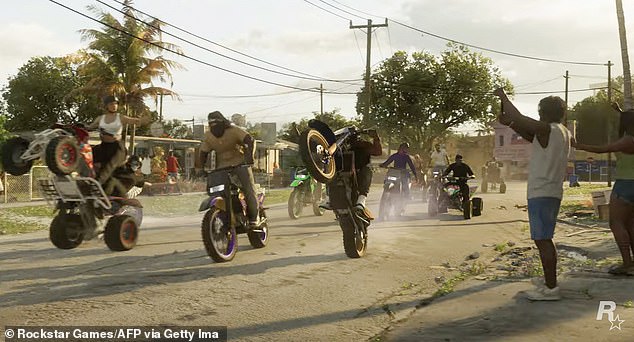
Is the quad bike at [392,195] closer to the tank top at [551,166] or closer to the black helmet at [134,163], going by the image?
the black helmet at [134,163]

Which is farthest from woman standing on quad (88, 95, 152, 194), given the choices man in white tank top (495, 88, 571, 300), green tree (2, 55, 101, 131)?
green tree (2, 55, 101, 131)

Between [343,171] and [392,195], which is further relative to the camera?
[392,195]

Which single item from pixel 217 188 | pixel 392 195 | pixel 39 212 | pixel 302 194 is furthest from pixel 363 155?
pixel 39 212

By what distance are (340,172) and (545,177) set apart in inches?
120

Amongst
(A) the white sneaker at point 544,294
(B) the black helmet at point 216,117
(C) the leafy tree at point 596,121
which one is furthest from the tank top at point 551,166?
(C) the leafy tree at point 596,121

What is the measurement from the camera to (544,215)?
16.6 ft

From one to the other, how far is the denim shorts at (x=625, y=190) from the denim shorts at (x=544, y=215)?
166 cm

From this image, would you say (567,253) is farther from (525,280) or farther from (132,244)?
(132,244)

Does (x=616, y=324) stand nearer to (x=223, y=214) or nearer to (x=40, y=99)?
(x=223, y=214)

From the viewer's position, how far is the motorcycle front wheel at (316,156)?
6672 millimetres

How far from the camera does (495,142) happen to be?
7500cm

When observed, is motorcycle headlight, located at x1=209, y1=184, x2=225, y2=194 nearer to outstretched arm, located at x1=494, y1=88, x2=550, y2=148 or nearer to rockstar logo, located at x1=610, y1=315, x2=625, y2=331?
outstretched arm, located at x1=494, y1=88, x2=550, y2=148

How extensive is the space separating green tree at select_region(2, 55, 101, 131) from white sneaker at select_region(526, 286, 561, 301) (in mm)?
48690

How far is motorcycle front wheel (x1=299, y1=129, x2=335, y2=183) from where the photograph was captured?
21.9 feet
